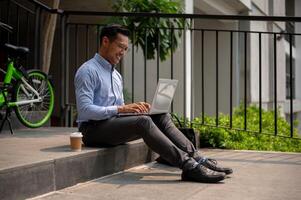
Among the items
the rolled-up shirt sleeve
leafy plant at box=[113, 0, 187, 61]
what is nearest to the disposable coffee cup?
the rolled-up shirt sleeve

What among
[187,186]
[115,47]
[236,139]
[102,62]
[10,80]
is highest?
[115,47]

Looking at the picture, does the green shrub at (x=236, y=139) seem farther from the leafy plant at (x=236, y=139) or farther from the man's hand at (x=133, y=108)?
the man's hand at (x=133, y=108)

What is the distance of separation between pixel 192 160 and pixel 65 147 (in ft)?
3.32

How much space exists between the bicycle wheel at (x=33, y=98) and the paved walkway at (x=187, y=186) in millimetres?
1530

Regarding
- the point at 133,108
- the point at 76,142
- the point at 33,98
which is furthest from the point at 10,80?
the point at 133,108

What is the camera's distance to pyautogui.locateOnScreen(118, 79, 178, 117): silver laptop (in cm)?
381

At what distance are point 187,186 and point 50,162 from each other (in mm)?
989

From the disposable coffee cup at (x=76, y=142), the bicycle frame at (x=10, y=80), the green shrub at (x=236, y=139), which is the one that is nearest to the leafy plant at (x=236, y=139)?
the green shrub at (x=236, y=139)

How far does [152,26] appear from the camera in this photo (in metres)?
6.16

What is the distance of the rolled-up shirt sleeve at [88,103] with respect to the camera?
3.75m

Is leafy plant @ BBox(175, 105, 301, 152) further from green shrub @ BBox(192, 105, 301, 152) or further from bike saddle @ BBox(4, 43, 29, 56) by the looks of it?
bike saddle @ BBox(4, 43, 29, 56)

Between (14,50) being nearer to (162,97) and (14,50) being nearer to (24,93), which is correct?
(24,93)

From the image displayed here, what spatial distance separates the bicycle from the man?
1.23 meters

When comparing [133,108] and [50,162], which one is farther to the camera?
[133,108]
